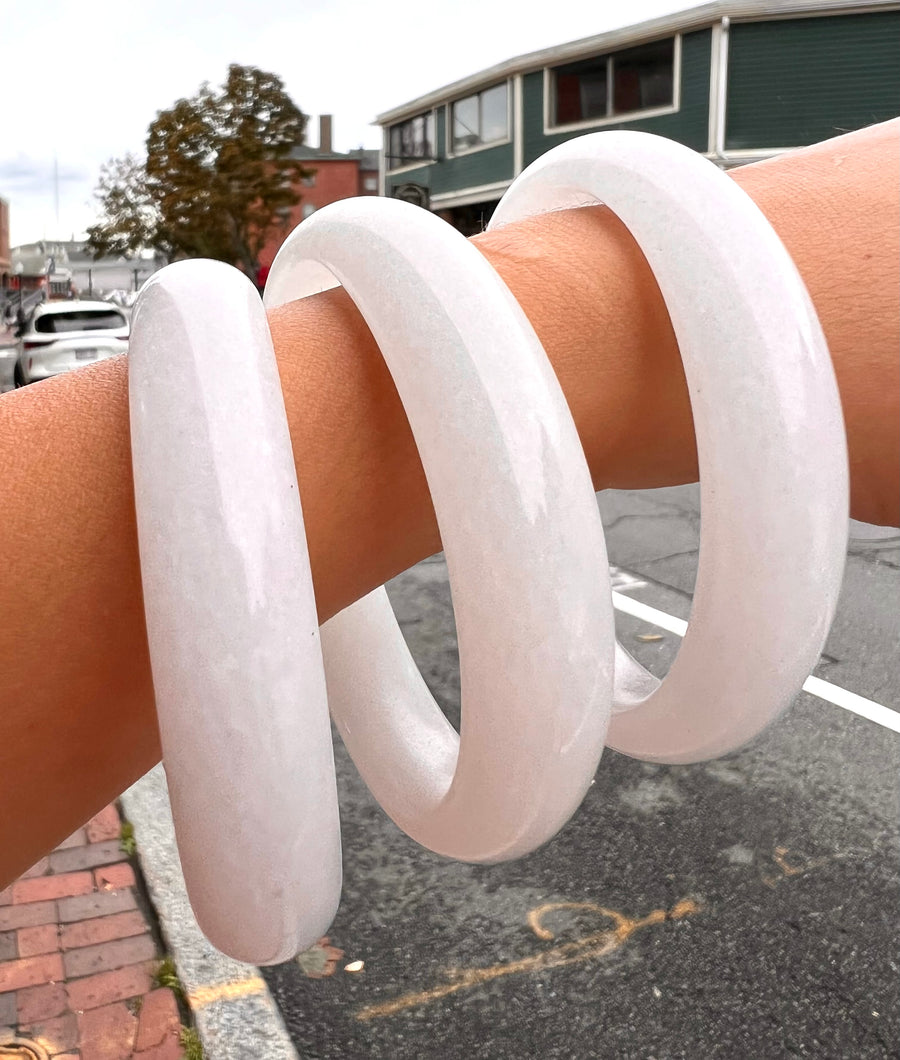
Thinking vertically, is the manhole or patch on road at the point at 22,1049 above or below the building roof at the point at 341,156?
below

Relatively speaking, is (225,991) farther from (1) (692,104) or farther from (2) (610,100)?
(2) (610,100)

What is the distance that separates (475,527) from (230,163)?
102 feet

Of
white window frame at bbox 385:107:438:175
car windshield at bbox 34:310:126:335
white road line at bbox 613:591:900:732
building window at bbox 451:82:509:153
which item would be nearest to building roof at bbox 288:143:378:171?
white window frame at bbox 385:107:438:175

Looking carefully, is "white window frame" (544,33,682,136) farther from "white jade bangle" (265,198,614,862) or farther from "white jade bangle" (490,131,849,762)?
"white jade bangle" (265,198,614,862)

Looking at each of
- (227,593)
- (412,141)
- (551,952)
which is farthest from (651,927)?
(412,141)

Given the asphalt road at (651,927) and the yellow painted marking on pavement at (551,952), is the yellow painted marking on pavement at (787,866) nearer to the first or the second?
the asphalt road at (651,927)

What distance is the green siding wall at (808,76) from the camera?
801 inches

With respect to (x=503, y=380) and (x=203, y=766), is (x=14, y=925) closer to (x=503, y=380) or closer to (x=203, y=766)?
(x=203, y=766)

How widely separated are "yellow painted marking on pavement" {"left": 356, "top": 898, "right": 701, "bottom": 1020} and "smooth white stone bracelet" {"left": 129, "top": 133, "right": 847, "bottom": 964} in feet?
7.02

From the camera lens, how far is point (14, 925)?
3160mm

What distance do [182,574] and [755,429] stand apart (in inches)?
18.4

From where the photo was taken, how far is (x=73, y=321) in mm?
13852

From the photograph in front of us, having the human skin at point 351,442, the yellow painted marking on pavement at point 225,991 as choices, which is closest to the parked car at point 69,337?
the yellow painted marking on pavement at point 225,991

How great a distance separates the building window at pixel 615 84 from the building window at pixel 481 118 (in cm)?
201
